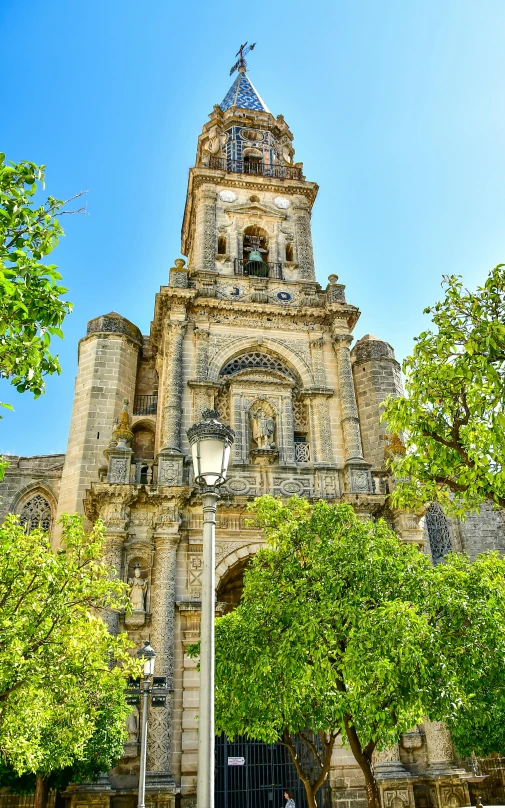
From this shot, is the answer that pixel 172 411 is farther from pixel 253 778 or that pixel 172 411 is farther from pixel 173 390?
pixel 253 778

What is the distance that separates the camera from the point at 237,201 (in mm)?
29047

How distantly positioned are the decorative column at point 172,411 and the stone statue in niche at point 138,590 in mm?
2836

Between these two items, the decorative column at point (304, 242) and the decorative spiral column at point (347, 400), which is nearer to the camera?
the decorative spiral column at point (347, 400)

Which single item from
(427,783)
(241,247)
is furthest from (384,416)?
(241,247)

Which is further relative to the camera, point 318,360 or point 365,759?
point 318,360

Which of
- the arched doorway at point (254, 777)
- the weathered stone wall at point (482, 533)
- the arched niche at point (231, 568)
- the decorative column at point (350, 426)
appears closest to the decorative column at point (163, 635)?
the arched niche at point (231, 568)

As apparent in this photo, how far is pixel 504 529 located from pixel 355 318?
10.4m

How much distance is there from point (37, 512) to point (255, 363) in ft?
32.7

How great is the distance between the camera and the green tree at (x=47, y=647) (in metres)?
10.4

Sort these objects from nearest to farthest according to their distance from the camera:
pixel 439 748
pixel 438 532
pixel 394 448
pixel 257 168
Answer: pixel 439 748
pixel 394 448
pixel 438 532
pixel 257 168

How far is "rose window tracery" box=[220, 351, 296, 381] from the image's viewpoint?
2434 centimetres

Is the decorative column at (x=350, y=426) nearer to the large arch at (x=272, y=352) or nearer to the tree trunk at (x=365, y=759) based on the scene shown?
the large arch at (x=272, y=352)

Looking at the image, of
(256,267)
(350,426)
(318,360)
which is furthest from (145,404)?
(350,426)

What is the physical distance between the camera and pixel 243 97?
115ft
